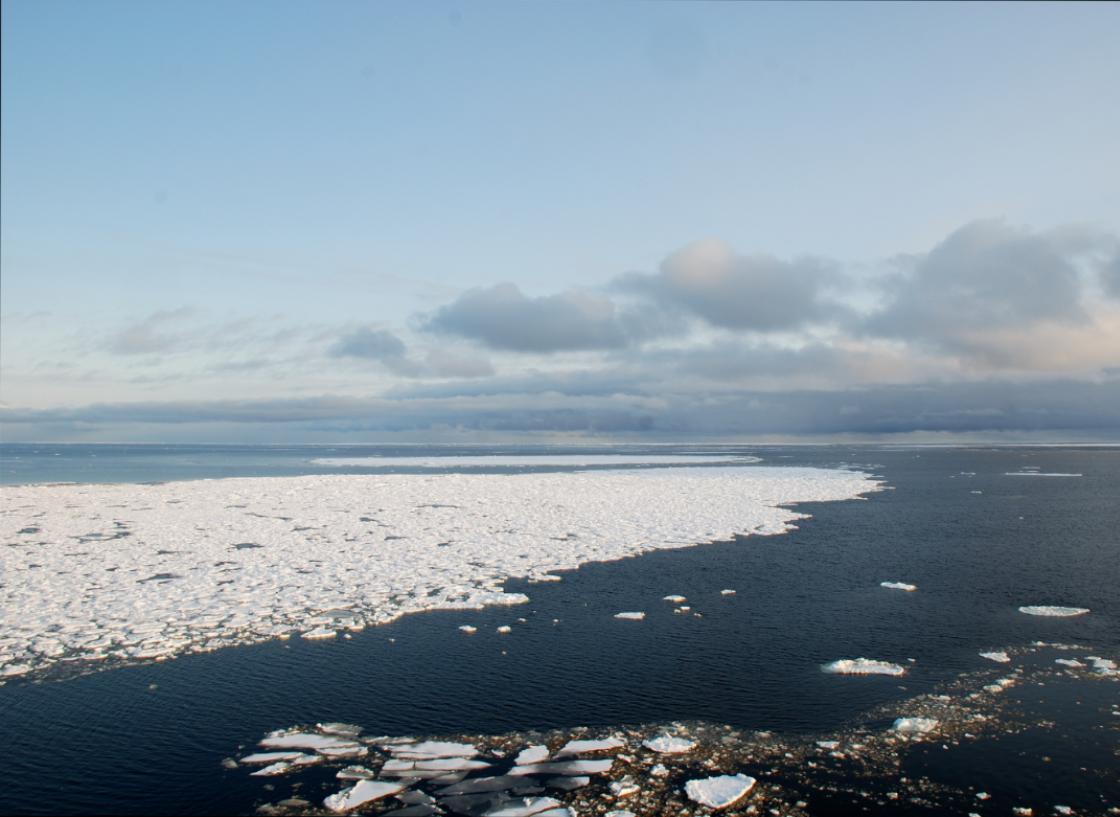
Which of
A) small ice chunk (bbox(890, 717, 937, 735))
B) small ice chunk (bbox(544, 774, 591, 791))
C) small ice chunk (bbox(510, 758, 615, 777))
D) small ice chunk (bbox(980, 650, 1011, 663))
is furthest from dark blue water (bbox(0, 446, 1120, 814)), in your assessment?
small ice chunk (bbox(544, 774, 591, 791))

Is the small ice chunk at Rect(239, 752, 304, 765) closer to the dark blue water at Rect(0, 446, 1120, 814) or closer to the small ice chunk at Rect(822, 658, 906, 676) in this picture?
the dark blue water at Rect(0, 446, 1120, 814)

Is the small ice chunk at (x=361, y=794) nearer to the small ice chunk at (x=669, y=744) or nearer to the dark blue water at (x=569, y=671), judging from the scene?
the dark blue water at (x=569, y=671)

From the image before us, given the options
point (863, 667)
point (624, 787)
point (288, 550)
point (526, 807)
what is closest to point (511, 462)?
point (288, 550)

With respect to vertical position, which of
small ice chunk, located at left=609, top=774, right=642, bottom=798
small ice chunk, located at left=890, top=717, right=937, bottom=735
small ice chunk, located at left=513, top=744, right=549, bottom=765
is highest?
small ice chunk, located at left=513, top=744, right=549, bottom=765

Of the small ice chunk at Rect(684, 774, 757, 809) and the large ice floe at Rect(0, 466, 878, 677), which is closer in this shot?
the small ice chunk at Rect(684, 774, 757, 809)

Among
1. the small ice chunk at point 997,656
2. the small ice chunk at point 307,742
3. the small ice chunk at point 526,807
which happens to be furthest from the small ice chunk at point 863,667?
the small ice chunk at point 307,742

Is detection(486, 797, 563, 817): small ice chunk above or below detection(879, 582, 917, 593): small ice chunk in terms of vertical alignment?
above
